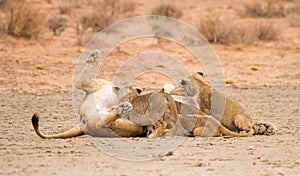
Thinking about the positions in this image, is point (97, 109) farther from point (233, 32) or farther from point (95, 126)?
point (233, 32)

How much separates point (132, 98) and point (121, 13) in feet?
53.6

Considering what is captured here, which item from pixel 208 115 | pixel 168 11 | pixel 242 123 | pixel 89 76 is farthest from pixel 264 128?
pixel 168 11

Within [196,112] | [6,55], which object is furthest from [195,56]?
[196,112]

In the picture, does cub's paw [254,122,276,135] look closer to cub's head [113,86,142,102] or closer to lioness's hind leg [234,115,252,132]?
lioness's hind leg [234,115,252,132]

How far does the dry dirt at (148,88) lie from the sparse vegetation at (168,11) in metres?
0.41

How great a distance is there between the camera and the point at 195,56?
64.3ft

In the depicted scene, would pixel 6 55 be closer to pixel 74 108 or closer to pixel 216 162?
pixel 74 108

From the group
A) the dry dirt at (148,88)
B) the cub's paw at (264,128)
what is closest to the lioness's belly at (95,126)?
the dry dirt at (148,88)

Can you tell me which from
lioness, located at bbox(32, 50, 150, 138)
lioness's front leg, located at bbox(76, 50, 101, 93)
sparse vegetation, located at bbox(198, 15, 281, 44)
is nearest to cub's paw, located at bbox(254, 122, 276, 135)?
lioness, located at bbox(32, 50, 150, 138)

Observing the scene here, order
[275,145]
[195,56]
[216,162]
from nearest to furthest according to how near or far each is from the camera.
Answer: [216,162]
[275,145]
[195,56]

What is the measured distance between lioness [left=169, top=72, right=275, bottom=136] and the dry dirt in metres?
0.21

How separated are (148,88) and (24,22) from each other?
5.71 metres

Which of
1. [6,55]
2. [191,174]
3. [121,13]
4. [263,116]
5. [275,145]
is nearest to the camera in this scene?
[191,174]

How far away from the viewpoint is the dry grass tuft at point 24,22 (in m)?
20.5
